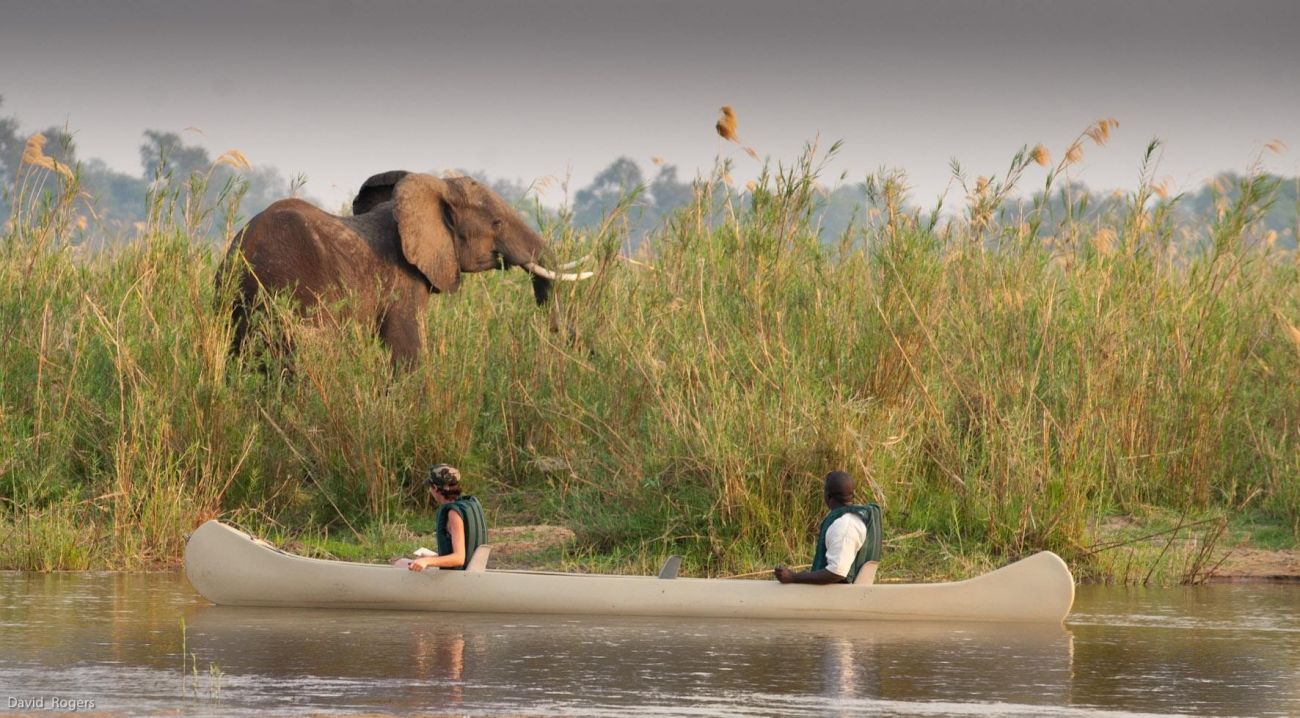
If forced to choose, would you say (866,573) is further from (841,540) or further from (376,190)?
(376,190)

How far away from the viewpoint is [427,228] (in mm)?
16562

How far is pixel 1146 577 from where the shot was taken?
12.1 meters

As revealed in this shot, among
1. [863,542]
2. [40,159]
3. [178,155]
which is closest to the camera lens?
[863,542]

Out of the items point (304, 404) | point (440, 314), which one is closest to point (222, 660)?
point (304, 404)

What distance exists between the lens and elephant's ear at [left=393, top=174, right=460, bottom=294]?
1634 cm

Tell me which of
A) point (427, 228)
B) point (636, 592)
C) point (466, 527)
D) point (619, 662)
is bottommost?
point (619, 662)

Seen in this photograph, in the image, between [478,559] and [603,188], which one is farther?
[603,188]

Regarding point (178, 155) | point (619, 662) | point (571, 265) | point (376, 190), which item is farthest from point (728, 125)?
point (178, 155)

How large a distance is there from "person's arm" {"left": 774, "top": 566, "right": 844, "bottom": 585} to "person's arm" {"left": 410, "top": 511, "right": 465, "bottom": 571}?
5.63 ft

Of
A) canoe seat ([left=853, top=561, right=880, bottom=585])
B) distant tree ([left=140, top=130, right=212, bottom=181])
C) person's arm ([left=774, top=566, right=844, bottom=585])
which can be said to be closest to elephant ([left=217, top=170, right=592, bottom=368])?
person's arm ([left=774, top=566, right=844, bottom=585])

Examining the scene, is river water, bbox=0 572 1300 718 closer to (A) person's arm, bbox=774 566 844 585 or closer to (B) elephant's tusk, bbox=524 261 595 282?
(A) person's arm, bbox=774 566 844 585

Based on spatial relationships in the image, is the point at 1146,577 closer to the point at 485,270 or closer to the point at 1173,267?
the point at 1173,267

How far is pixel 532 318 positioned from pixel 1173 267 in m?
5.01

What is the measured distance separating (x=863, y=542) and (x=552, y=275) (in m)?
7.10
